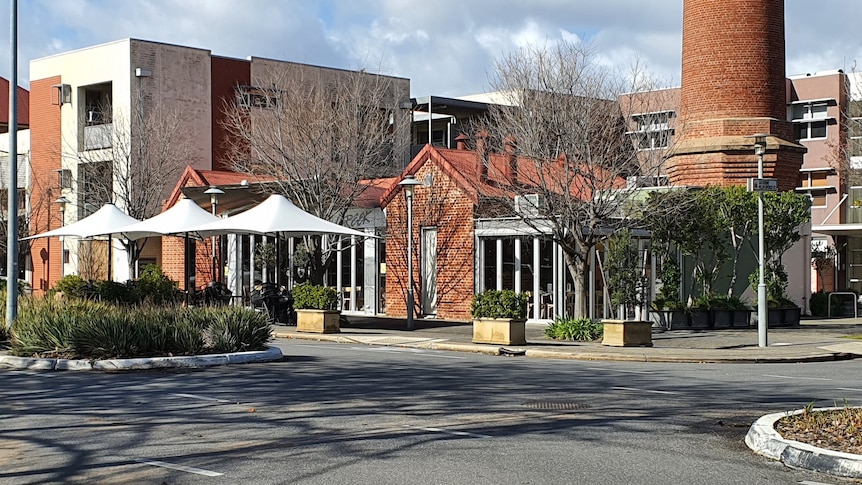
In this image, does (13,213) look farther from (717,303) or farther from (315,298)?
(717,303)

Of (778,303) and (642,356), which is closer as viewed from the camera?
(642,356)

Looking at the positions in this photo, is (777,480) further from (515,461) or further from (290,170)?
(290,170)

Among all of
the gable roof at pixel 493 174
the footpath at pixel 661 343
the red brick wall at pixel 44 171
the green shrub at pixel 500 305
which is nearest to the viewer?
the footpath at pixel 661 343

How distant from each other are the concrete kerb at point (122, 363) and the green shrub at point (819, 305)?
80.0ft

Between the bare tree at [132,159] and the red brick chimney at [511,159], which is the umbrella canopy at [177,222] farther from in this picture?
the bare tree at [132,159]

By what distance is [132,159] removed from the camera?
136ft

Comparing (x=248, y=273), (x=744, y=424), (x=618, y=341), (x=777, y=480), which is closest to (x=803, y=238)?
(x=618, y=341)

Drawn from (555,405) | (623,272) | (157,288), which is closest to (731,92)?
(623,272)

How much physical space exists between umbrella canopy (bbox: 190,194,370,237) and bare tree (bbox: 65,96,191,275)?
11997mm

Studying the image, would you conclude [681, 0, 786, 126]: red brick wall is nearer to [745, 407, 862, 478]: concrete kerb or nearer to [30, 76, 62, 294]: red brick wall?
[745, 407, 862, 478]: concrete kerb

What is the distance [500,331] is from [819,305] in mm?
17711

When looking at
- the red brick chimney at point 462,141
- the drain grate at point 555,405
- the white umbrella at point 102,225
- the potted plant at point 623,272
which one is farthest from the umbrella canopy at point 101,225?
the drain grate at point 555,405

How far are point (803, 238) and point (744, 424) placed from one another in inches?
985

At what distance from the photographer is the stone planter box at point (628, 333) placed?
73.4ft
